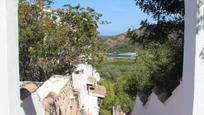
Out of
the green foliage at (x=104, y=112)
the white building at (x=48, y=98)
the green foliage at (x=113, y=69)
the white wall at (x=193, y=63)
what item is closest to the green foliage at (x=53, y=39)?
the white building at (x=48, y=98)

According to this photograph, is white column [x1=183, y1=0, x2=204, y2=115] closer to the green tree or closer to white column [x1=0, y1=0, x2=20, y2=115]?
white column [x1=0, y1=0, x2=20, y2=115]

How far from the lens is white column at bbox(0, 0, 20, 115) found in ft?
17.2

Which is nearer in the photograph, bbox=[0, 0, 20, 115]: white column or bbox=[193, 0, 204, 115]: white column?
bbox=[193, 0, 204, 115]: white column

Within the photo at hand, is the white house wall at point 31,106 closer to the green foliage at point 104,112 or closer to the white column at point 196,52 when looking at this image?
the white column at point 196,52

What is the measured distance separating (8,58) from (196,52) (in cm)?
206

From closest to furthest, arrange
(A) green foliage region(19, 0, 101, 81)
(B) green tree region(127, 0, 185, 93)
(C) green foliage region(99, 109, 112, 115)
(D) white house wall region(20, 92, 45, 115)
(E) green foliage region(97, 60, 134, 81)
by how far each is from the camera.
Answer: (D) white house wall region(20, 92, 45, 115), (B) green tree region(127, 0, 185, 93), (A) green foliage region(19, 0, 101, 81), (C) green foliage region(99, 109, 112, 115), (E) green foliage region(97, 60, 134, 81)

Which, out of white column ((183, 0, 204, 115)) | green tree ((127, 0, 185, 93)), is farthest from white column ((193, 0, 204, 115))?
green tree ((127, 0, 185, 93))

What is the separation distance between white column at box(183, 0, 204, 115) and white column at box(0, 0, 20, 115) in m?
1.98

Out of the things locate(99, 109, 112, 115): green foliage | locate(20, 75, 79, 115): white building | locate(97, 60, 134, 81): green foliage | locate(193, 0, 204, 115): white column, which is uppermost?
locate(193, 0, 204, 115): white column

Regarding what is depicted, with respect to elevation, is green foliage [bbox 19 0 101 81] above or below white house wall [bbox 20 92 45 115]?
above

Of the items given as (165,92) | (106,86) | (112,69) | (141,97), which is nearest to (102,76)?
(112,69)

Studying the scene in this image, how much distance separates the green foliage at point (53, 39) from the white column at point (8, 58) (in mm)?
8859

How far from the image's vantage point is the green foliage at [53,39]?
48.3ft

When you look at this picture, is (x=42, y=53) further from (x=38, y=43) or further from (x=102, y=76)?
(x=102, y=76)
